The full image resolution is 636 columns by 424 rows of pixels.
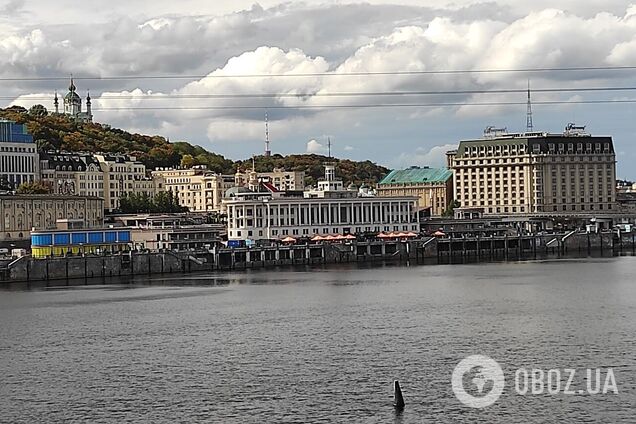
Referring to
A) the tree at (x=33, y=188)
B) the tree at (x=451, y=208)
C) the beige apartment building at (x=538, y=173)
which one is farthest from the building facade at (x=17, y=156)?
the beige apartment building at (x=538, y=173)

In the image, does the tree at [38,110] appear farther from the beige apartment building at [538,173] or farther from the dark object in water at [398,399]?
the dark object in water at [398,399]

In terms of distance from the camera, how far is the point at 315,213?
118m

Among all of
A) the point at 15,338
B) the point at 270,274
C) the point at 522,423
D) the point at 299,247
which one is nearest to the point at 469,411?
the point at 522,423

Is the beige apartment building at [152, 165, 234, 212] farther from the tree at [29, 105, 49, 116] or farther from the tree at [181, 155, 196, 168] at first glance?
the tree at [29, 105, 49, 116]

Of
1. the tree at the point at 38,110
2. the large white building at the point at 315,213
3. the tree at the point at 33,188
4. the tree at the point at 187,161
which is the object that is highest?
the tree at the point at 38,110

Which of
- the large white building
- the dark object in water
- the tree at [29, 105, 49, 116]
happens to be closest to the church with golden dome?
the tree at [29, 105, 49, 116]

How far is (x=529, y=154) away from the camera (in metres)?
167

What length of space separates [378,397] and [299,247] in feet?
231

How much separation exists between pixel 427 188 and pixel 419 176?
11.9 ft

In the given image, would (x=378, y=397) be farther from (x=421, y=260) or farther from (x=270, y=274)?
(x=421, y=260)

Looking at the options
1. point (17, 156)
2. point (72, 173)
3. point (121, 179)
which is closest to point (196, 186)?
point (121, 179)

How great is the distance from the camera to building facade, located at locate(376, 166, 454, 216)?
17850cm

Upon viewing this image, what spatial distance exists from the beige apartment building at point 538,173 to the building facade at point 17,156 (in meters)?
65.2

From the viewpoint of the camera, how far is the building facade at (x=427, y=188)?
7028 inches
